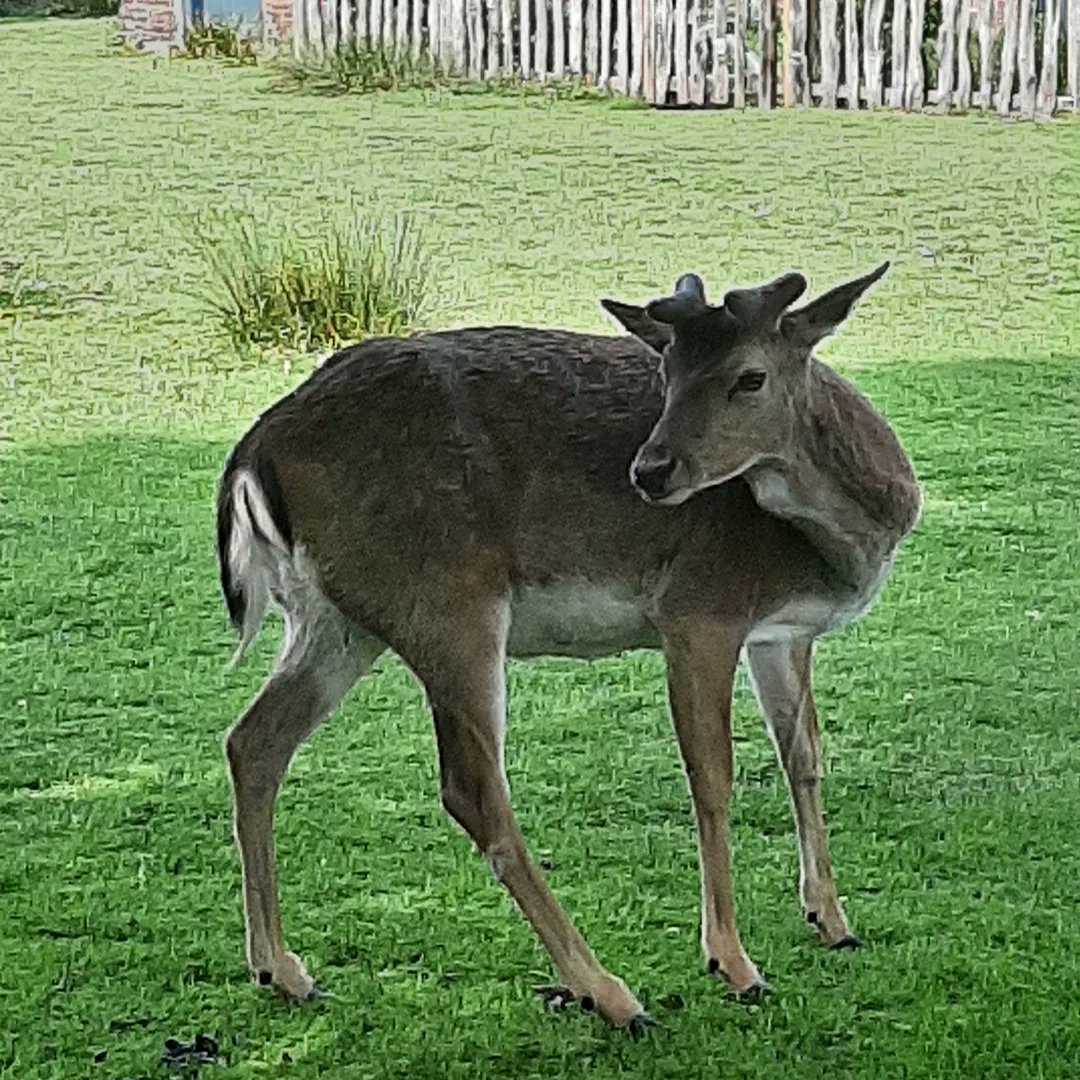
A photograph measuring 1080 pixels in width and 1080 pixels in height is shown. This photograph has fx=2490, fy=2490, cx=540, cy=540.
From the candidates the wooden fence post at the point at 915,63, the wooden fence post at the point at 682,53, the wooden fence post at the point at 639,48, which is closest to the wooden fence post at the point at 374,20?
the wooden fence post at the point at 639,48

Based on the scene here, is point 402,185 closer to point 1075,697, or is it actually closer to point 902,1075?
point 1075,697

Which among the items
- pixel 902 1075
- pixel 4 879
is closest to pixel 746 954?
pixel 902 1075

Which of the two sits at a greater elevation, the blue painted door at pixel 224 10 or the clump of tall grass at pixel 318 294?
the blue painted door at pixel 224 10

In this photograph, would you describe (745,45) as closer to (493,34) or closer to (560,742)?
(493,34)

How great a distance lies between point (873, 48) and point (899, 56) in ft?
0.29

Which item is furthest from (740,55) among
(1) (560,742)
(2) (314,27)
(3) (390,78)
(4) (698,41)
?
(1) (560,742)

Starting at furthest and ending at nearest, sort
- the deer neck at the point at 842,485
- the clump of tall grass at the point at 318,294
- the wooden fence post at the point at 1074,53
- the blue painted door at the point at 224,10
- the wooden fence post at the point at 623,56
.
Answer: the blue painted door at the point at 224,10
the wooden fence post at the point at 623,56
the wooden fence post at the point at 1074,53
the clump of tall grass at the point at 318,294
the deer neck at the point at 842,485

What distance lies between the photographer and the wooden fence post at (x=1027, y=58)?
802cm

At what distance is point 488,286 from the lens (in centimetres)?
624

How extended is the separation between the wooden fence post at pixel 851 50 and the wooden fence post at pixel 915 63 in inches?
6.7

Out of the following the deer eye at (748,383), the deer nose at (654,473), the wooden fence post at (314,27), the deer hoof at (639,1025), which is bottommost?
the deer hoof at (639,1025)

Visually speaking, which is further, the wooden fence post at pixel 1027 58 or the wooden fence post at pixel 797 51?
the wooden fence post at pixel 797 51

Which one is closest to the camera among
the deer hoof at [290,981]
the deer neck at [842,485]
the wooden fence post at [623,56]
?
the deer neck at [842,485]

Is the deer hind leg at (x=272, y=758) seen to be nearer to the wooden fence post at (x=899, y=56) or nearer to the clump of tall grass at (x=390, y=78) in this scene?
the wooden fence post at (x=899, y=56)
